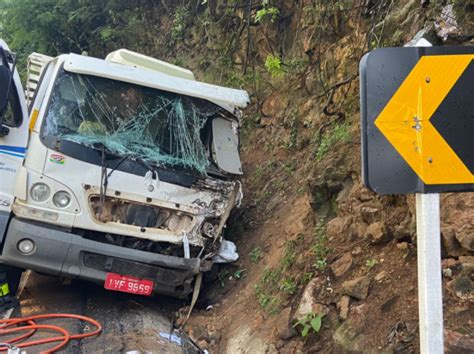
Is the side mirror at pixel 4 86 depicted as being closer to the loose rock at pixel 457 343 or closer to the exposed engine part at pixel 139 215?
the exposed engine part at pixel 139 215

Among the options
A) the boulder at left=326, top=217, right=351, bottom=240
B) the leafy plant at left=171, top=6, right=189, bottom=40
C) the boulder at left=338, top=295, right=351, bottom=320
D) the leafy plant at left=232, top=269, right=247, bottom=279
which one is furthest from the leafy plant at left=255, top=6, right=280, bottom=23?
the boulder at left=338, top=295, right=351, bottom=320

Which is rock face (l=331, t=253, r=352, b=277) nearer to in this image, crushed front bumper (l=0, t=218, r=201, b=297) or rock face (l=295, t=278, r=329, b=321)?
rock face (l=295, t=278, r=329, b=321)

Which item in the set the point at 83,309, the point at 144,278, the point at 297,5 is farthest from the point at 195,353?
the point at 297,5

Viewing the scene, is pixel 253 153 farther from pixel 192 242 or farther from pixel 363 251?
pixel 363 251

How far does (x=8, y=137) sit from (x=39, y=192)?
596 millimetres

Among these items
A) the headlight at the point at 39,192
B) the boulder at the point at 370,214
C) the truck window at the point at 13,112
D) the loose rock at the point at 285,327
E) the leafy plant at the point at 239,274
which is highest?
the truck window at the point at 13,112

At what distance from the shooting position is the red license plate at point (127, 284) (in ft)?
16.8

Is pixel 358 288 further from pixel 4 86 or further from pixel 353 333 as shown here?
pixel 4 86

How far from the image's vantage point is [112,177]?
17.0 ft

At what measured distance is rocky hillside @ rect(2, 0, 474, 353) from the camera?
11.9 ft

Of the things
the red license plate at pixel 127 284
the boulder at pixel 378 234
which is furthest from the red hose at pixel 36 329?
the boulder at pixel 378 234

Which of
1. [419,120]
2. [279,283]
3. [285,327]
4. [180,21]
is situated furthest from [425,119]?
[180,21]

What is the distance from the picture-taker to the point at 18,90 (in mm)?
5246

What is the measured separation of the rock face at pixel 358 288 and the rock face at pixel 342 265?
279mm
